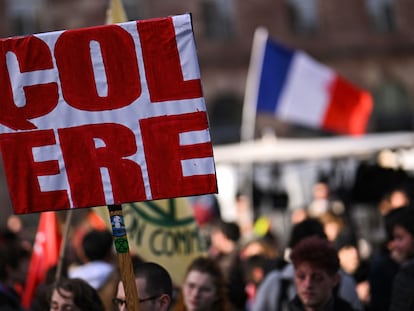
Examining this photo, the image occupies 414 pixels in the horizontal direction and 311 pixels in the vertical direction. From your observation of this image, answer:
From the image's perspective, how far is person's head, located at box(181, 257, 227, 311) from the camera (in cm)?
604

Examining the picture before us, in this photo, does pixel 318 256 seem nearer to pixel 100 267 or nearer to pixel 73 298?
pixel 73 298

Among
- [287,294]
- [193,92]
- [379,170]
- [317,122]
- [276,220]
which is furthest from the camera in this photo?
[276,220]

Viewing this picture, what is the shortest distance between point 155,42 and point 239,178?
493 inches

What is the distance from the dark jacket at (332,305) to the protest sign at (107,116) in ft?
4.25

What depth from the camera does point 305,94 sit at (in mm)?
13461

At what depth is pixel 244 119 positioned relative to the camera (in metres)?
31.2

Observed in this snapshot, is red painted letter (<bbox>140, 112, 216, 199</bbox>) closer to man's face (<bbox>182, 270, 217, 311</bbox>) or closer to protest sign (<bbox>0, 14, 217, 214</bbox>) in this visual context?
protest sign (<bbox>0, 14, 217, 214</bbox>)

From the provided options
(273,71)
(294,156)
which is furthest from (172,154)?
(294,156)

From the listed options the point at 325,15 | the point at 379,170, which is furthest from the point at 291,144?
the point at 325,15

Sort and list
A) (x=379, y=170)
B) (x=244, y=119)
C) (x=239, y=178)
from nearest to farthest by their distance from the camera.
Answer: (x=379, y=170) → (x=239, y=178) → (x=244, y=119)

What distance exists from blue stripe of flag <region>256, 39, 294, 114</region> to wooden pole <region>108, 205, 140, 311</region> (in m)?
8.46

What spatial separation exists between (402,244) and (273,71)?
22.7ft

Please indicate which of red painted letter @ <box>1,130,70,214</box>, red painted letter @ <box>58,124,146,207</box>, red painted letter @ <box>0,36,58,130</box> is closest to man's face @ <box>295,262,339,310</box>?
red painted letter @ <box>58,124,146,207</box>

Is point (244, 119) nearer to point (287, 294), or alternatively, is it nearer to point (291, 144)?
point (291, 144)
